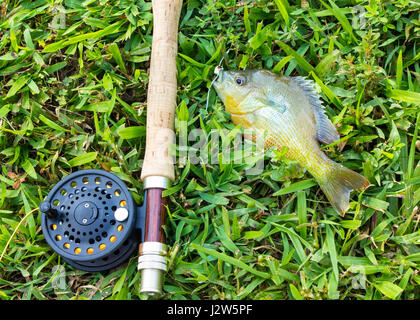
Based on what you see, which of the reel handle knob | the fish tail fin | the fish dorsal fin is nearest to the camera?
the reel handle knob

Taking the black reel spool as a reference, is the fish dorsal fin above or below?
above

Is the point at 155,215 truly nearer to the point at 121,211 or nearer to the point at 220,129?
the point at 121,211

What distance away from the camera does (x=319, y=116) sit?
9.60 feet

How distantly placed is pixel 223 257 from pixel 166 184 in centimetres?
57

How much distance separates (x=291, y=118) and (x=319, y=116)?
8.0 inches

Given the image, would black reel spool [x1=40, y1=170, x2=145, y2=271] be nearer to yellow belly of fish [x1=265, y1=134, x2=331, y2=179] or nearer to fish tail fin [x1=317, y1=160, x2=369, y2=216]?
yellow belly of fish [x1=265, y1=134, x2=331, y2=179]

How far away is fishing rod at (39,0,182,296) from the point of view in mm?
2623

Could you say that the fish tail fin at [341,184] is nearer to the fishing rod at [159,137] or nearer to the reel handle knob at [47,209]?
the fishing rod at [159,137]

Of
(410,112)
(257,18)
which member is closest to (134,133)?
(257,18)

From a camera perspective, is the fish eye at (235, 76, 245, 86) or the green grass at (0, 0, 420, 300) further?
the fish eye at (235, 76, 245, 86)

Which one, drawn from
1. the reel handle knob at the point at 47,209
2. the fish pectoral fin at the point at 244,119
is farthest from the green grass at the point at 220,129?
the reel handle knob at the point at 47,209

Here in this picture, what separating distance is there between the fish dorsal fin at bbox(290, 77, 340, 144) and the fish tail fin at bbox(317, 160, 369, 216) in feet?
0.76

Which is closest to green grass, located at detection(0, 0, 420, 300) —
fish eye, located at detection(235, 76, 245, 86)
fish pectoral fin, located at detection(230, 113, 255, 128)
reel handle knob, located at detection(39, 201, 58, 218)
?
fish pectoral fin, located at detection(230, 113, 255, 128)

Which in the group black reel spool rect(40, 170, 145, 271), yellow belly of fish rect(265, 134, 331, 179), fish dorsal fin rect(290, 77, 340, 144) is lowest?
black reel spool rect(40, 170, 145, 271)
